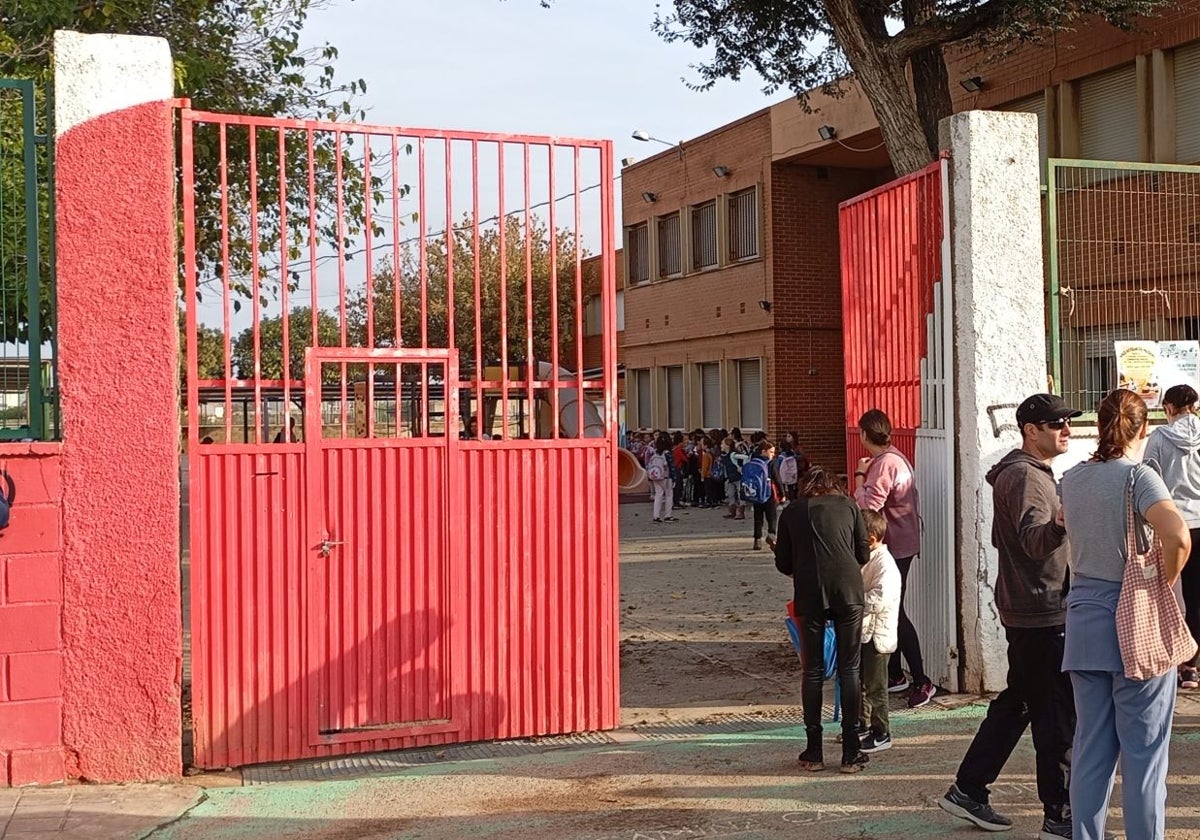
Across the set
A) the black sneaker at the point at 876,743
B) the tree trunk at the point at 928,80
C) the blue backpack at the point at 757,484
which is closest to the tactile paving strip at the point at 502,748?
the black sneaker at the point at 876,743

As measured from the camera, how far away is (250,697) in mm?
6758

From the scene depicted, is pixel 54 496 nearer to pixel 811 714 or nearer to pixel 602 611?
pixel 602 611

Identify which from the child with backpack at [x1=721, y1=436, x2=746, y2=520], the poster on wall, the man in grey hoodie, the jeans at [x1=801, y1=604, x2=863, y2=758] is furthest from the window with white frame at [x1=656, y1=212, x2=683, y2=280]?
the man in grey hoodie

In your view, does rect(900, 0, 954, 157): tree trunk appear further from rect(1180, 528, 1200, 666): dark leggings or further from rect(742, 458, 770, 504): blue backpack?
rect(1180, 528, 1200, 666): dark leggings

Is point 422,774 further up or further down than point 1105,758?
further down

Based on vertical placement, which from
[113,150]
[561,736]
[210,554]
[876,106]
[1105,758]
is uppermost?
[876,106]

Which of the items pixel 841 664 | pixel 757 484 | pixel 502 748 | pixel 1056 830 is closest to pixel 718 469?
pixel 757 484

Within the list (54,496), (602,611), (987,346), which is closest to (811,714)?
(602,611)

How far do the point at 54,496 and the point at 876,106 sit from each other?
11.1m

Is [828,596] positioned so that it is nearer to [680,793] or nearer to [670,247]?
[680,793]

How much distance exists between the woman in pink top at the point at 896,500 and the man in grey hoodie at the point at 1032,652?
7.75 feet

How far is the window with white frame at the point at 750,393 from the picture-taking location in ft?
85.8

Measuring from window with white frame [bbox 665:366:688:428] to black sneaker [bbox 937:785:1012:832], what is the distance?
23.9 metres

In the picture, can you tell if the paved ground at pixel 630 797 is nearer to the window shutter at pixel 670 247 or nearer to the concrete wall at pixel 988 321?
the concrete wall at pixel 988 321
